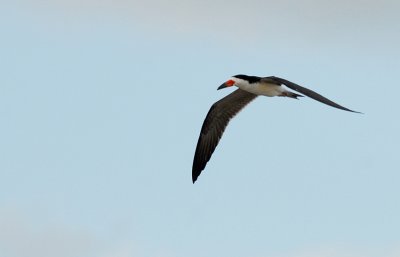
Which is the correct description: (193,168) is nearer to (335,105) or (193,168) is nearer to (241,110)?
(241,110)

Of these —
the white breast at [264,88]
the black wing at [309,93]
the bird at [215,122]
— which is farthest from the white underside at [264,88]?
the black wing at [309,93]

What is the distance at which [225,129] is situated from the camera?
33.9 metres

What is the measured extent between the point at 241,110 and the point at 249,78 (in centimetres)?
299

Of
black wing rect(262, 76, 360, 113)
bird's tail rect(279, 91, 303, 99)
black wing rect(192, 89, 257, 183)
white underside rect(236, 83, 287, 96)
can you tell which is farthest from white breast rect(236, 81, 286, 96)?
black wing rect(192, 89, 257, 183)

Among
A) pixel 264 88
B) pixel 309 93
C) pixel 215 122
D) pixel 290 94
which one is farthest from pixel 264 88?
pixel 309 93

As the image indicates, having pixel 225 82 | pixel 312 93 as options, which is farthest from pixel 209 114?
pixel 312 93

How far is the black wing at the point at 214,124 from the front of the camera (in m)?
33.7

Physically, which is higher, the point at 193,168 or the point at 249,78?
the point at 249,78

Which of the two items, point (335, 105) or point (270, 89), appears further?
point (270, 89)

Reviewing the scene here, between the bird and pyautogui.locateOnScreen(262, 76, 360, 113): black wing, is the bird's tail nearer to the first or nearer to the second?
the bird

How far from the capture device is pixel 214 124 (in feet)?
112

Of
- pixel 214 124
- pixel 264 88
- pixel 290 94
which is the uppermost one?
pixel 264 88

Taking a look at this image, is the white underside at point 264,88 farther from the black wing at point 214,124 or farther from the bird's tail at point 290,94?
the black wing at point 214,124

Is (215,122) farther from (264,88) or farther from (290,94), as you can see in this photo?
(290,94)
